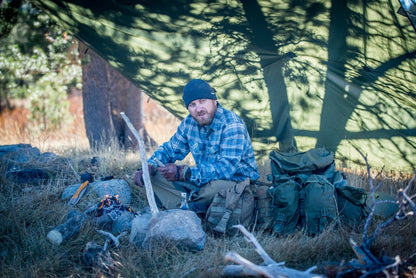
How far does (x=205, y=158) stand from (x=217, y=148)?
0.27 meters

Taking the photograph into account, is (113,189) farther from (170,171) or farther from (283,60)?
(283,60)

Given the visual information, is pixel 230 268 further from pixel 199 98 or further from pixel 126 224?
pixel 199 98

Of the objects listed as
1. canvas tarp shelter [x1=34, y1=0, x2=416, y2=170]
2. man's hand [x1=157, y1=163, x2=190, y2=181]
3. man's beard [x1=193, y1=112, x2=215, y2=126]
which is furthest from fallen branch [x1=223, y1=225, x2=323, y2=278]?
canvas tarp shelter [x1=34, y1=0, x2=416, y2=170]

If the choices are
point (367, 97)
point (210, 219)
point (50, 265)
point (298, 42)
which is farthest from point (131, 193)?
point (367, 97)

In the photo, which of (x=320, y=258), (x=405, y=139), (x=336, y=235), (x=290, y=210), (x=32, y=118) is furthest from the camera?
(x=32, y=118)

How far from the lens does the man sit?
3177 mm

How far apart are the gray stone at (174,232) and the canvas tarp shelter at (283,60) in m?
2.43

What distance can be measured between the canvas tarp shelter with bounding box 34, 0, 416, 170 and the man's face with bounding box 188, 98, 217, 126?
4.02 feet

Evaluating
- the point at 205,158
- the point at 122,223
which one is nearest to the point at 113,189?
the point at 122,223

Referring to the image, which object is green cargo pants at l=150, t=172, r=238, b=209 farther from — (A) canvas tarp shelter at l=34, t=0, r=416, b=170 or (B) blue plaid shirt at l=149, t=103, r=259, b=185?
(A) canvas tarp shelter at l=34, t=0, r=416, b=170

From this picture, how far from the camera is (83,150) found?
19.7 feet

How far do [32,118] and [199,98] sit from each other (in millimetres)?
10513

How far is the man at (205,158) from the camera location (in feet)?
10.4

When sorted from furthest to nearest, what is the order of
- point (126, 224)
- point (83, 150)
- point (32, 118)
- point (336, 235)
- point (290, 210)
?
point (32, 118) → point (83, 150) → point (126, 224) → point (290, 210) → point (336, 235)
